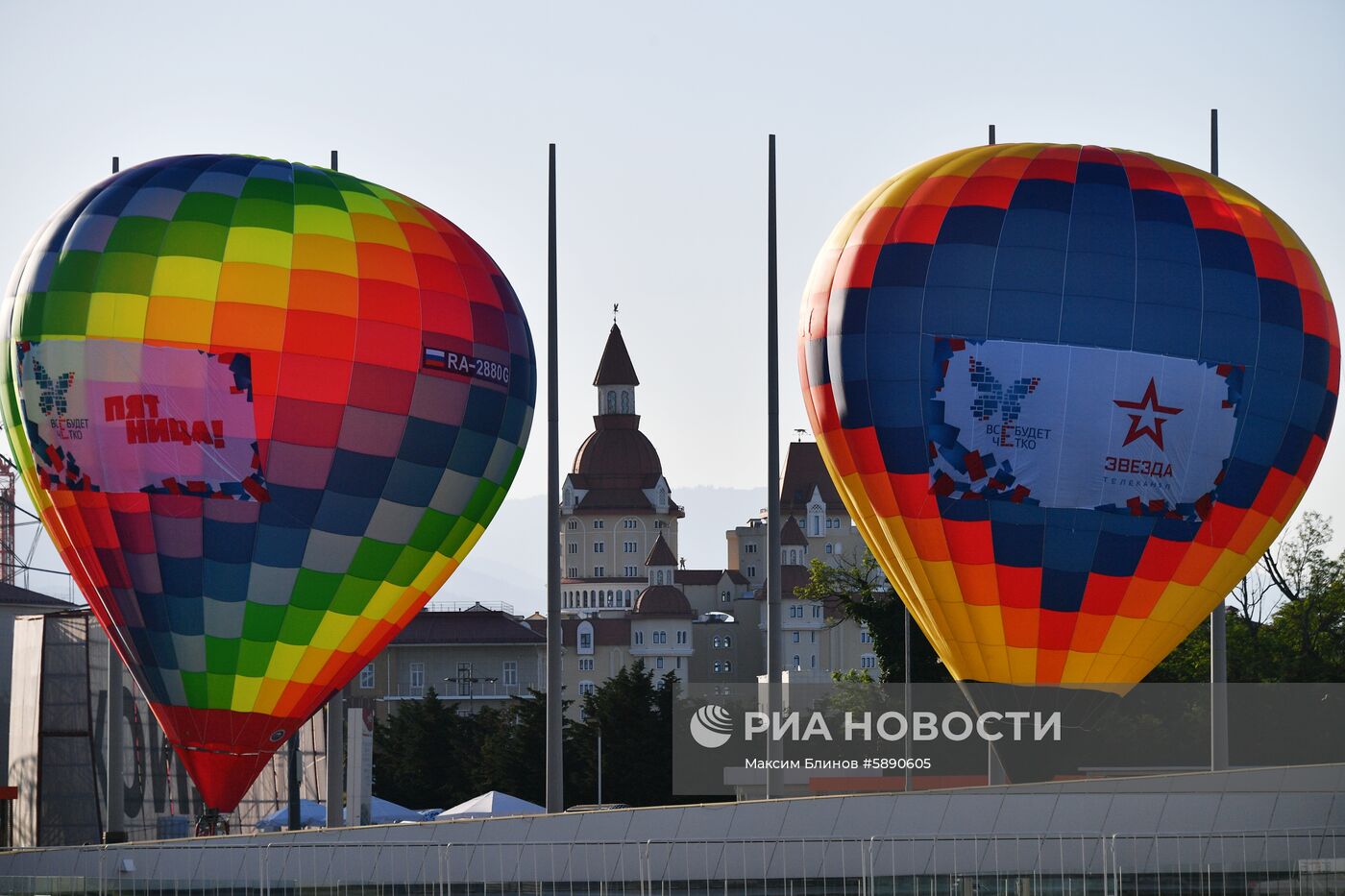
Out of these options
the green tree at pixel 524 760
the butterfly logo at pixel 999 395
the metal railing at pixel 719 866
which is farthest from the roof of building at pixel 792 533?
the metal railing at pixel 719 866

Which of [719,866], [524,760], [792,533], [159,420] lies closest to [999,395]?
[719,866]

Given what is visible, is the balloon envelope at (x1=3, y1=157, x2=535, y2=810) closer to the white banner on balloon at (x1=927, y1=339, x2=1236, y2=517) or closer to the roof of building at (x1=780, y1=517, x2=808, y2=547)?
the white banner on balloon at (x1=927, y1=339, x2=1236, y2=517)

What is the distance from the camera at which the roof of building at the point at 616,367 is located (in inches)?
6427

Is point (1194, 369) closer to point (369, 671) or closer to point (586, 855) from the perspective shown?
point (586, 855)

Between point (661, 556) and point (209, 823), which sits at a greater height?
point (661, 556)

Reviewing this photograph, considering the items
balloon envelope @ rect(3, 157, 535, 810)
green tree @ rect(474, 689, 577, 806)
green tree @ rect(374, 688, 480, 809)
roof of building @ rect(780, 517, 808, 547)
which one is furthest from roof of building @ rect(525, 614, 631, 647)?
balloon envelope @ rect(3, 157, 535, 810)

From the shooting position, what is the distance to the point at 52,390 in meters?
28.3

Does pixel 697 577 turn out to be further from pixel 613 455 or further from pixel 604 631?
pixel 604 631

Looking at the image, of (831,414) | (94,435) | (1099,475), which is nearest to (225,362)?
(94,435)

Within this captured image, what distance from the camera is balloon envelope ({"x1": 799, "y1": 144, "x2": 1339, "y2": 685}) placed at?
26438 millimetres

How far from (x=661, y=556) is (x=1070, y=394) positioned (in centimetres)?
13251

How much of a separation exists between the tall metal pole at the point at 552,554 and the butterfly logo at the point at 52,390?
21.4 ft

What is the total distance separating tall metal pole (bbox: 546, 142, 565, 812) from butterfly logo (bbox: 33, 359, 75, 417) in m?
6.51

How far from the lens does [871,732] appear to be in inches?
2226
